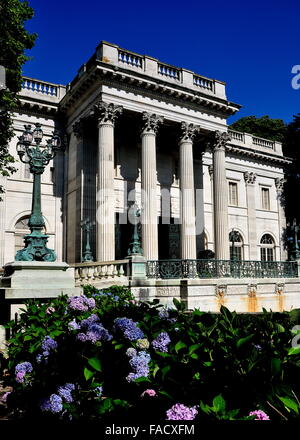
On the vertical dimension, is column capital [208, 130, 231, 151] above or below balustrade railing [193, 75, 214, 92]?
below

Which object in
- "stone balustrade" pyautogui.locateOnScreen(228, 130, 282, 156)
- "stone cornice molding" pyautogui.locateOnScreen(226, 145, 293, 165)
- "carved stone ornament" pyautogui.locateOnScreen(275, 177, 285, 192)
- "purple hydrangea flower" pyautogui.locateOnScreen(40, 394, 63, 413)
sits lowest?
"purple hydrangea flower" pyautogui.locateOnScreen(40, 394, 63, 413)

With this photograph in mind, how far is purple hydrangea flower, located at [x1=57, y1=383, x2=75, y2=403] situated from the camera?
2.20 meters

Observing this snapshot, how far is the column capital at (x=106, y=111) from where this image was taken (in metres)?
18.8

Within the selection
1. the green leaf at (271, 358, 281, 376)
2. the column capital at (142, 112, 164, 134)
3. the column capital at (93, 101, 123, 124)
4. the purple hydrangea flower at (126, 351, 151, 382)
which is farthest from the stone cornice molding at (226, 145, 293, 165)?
the green leaf at (271, 358, 281, 376)

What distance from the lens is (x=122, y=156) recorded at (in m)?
22.4

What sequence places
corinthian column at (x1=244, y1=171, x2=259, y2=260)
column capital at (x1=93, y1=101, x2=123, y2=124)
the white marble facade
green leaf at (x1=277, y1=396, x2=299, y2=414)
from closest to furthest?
1. green leaf at (x1=277, y1=396, x2=299, y2=414)
2. column capital at (x1=93, y1=101, x2=123, y2=124)
3. the white marble facade
4. corinthian column at (x1=244, y1=171, x2=259, y2=260)

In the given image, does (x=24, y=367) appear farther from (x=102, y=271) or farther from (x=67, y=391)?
(x=102, y=271)

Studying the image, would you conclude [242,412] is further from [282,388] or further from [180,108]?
[180,108]

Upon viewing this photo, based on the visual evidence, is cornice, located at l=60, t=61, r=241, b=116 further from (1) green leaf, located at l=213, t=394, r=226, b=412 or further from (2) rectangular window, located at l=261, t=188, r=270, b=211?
(1) green leaf, located at l=213, t=394, r=226, b=412

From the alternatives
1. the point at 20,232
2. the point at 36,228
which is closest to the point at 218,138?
the point at 20,232

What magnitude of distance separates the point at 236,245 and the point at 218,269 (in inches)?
492

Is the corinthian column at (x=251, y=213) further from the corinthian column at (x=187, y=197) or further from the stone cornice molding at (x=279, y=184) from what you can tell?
the corinthian column at (x=187, y=197)

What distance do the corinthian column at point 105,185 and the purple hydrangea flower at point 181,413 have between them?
16017mm

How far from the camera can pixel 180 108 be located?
21609 millimetres
